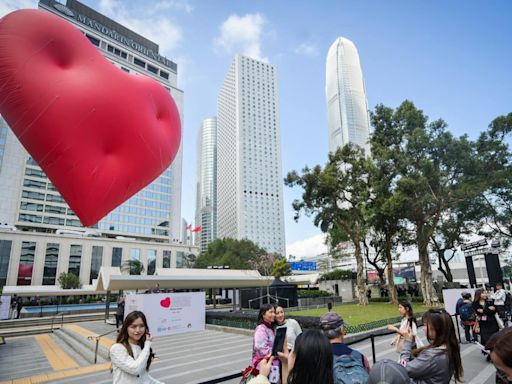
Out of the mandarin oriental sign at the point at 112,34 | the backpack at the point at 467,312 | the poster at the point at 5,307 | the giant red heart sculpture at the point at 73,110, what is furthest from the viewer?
the mandarin oriental sign at the point at 112,34

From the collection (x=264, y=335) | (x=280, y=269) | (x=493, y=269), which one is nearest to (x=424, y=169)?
(x=493, y=269)

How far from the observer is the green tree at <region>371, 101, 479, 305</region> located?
18.9m

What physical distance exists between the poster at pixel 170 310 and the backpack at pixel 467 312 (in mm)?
10643

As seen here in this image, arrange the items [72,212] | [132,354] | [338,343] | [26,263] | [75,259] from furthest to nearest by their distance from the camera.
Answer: [72,212]
[75,259]
[26,263]
[132,354]
[338,343]

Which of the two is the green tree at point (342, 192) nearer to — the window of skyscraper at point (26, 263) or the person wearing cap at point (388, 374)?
the person wearing cap at point (388, 374)

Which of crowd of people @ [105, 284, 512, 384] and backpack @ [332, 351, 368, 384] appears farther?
backpack @ [332, 351, 368, 384]

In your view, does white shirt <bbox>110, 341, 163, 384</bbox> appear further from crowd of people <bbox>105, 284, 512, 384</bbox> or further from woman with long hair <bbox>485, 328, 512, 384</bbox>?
woman with long hair <bbox>485, 328, 512, 384</bbox>

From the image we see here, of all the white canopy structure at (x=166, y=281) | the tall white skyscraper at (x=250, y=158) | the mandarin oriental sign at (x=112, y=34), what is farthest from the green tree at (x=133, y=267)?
the tall white skyscraper at (x=250, y=158)

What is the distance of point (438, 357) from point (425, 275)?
21975 mm

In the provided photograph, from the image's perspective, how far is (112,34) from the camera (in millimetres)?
84188

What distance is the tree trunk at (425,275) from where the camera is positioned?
816 inches

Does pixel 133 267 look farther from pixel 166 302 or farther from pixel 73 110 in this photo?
pixel 73 110

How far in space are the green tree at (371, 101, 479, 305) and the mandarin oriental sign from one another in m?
85.1

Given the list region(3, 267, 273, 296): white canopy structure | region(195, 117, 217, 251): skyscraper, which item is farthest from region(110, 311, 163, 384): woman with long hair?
region(195, 117, 217, 251): skyscraper
